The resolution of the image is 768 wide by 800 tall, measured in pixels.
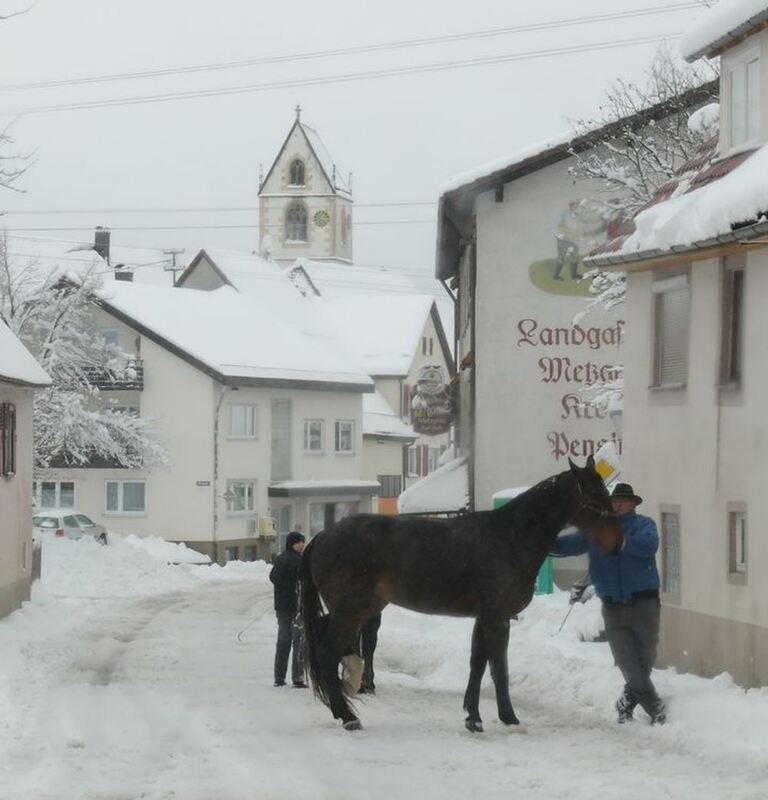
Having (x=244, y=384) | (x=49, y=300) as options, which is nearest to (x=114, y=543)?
(x=49, y=300)

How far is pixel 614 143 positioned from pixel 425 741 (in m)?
17.9

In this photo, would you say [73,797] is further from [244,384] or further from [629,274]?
[244,384]

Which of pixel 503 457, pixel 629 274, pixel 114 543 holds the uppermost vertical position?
pixel 629 274

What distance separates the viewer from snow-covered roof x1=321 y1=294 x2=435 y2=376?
78.3 meters

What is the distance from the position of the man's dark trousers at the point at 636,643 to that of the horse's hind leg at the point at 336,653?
2118 mm

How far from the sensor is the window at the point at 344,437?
6706 cm

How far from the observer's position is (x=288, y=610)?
1753cm

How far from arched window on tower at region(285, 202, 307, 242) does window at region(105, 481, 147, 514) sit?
96.3 meters

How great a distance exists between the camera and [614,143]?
28594 mm

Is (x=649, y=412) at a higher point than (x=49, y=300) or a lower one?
lower

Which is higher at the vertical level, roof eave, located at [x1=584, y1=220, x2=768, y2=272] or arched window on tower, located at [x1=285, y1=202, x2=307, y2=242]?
arched window on tower, located at [x1=285, y1=202, x2=307, y2=242]

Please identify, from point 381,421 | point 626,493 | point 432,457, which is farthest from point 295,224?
point 626,493

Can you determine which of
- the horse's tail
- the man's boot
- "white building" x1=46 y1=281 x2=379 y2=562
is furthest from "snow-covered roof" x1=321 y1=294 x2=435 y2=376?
the man's boot

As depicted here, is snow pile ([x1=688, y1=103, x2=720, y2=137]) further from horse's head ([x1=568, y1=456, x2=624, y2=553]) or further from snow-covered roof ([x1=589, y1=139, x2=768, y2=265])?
horse's head ([x1=568, y1=456, x2=624, y2=553])
